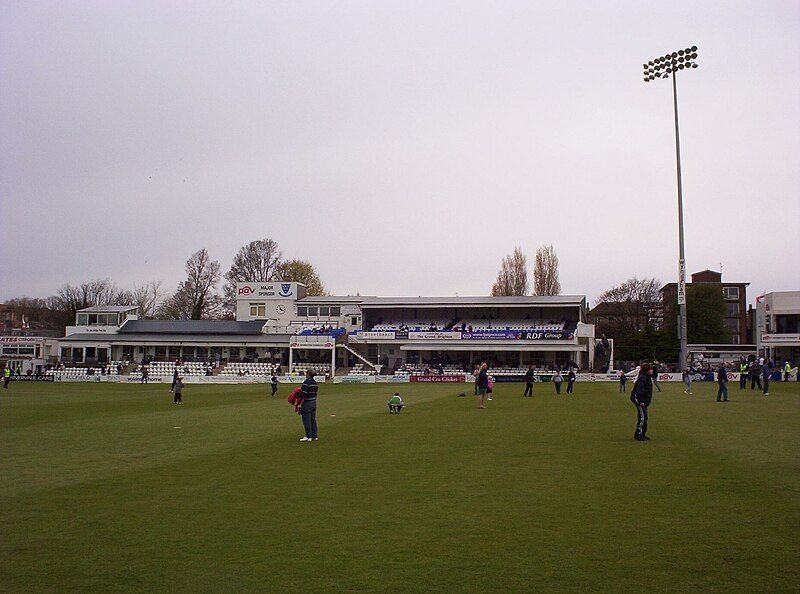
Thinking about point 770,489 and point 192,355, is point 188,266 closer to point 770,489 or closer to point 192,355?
point 192,355

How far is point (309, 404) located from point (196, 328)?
226 feet

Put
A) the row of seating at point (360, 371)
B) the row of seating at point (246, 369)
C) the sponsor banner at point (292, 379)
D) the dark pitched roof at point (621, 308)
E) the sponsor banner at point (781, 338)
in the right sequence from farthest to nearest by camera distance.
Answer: the dark pitched roof at point (621, 308), the sponsor banner at point (781, 338), the row of seating at point (246, 369), the row of seating at point (360, 371), the sponsor banner at point (292, 379)

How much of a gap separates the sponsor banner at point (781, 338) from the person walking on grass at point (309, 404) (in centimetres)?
6697

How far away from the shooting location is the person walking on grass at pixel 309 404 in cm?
1892

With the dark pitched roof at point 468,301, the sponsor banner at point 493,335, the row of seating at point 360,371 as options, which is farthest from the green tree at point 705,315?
the row of seating at point 360,371

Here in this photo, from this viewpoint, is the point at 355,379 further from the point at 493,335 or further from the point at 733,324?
the point at 733,324

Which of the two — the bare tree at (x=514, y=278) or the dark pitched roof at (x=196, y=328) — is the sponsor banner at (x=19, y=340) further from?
the bare tree at (x=514, y=278)

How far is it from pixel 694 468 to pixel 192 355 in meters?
73.7

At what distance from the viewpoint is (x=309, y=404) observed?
62.9 feet

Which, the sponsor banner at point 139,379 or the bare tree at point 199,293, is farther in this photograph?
Answer: the bare tree at point 199,293

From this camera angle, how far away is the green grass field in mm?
7660

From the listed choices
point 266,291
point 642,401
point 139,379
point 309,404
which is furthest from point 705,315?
point 309,404

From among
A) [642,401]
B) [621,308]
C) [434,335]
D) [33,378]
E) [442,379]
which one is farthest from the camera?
[621,308]

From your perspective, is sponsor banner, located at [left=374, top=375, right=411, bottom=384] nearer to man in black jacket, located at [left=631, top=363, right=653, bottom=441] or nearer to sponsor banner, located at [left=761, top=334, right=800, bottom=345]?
sponsor banner, located at [left=761, top=334, right=800, bottom=345]
